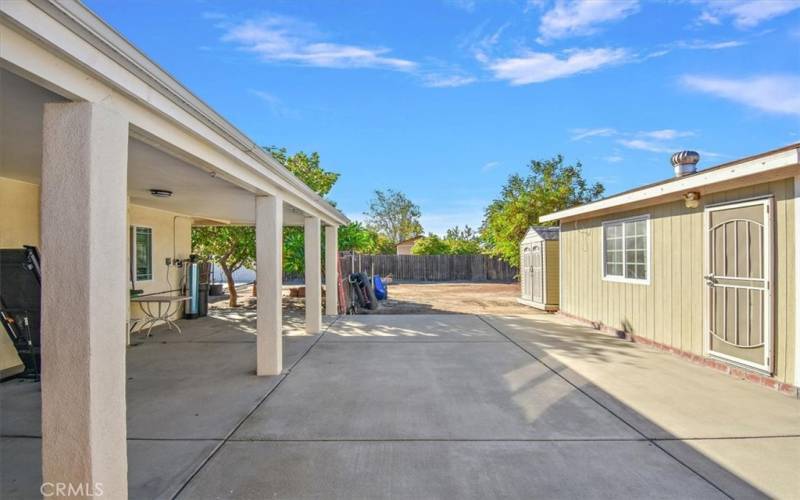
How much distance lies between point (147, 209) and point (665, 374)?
924 centimetres

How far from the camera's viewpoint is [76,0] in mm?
1546

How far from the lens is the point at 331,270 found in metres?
9.04

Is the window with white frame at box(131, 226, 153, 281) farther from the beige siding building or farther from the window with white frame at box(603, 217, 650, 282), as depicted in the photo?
the window with white frame at box(603, 217, 650, 282)

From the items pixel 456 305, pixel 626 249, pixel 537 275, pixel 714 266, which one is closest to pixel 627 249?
pixel 626 249

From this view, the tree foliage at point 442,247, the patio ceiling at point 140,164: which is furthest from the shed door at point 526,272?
the tree foliage at point 442,247

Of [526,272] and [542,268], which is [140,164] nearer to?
[542,268]

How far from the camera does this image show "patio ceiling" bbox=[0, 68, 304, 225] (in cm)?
236

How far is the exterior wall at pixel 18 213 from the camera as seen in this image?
4.82 m

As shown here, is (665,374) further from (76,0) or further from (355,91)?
(355,91)

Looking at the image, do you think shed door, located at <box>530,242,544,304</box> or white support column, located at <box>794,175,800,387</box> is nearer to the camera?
white support column, located at <box>794,175,800,387</box>

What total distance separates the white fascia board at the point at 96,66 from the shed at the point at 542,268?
29.4 feet

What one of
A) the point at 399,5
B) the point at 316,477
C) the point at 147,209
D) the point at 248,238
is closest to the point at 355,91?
the point at 399,5

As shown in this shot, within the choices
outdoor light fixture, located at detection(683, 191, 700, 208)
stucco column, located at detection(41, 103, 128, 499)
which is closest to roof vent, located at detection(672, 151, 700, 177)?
outdoor light fixture, located at detection(683, 191, 700, 208)

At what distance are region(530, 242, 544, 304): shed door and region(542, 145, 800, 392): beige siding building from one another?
2.93 meters
